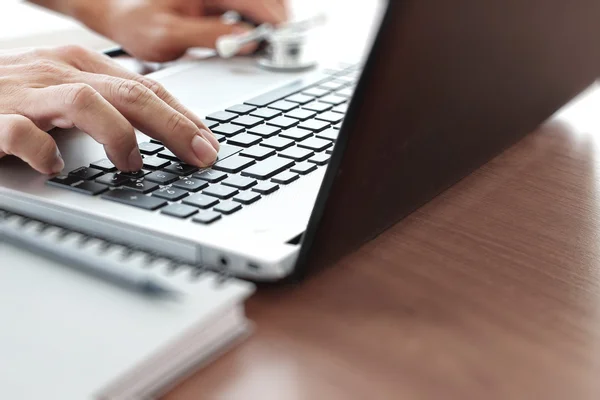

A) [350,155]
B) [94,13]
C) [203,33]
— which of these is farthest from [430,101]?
[94,13]

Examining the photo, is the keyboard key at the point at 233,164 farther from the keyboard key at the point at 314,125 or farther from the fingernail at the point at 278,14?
the fingernail at the point at 278,14

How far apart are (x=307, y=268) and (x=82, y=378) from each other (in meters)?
0.15

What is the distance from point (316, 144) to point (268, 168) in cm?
8

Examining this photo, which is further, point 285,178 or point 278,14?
point 278,14

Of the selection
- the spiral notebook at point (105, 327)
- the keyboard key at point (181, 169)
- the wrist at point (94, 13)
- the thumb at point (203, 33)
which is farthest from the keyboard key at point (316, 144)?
the wrist at point (94, 13)

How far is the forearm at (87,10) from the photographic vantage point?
3.50 ft

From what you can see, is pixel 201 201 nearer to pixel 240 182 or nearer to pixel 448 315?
pixel 240 182

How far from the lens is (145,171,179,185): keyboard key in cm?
54

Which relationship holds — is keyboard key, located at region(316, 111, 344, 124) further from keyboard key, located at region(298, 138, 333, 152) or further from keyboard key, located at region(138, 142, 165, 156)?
keyboard key, located at region(138, 142, 165, 156)

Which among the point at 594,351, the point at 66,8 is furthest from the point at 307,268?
the point at 66,8

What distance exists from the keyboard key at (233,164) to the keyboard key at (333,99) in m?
0.19

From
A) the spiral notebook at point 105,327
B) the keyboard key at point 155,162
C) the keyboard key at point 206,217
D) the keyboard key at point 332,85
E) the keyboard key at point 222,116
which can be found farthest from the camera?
the keyboard key at point 332,85

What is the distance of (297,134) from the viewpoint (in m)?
0.65

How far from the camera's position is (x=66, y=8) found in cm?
113
